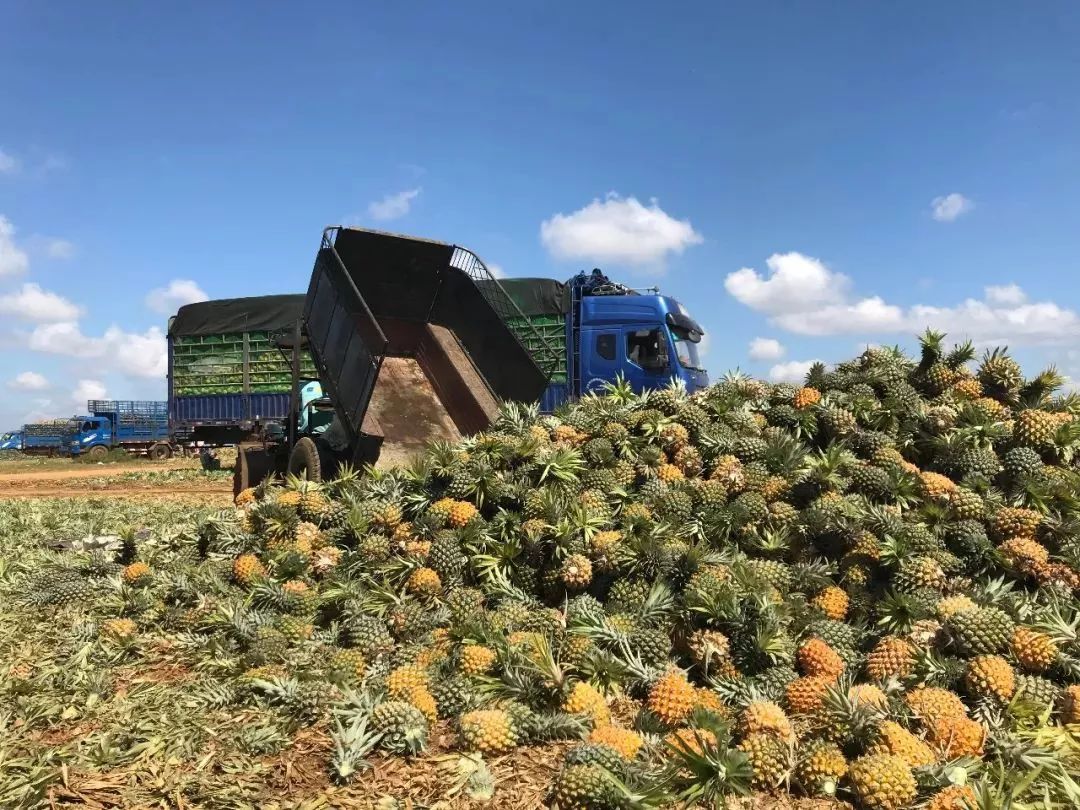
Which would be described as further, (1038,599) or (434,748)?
(1038,599)

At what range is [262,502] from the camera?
236 inches

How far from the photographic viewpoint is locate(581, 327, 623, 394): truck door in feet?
47.4

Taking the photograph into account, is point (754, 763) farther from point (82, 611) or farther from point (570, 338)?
point (570, 338)

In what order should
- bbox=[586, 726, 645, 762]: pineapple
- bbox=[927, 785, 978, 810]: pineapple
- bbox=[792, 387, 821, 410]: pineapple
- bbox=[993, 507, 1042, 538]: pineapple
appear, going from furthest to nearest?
bbox=[792, 387, 821, 410]: pineapple → bbox=[993, 507, 1042, 538]: pineapple → bbox=[586, 726, 645, 762]: pineapple → bbox=[927, 785, 978, 810]: pineapple

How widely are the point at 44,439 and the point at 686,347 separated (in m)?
38.8

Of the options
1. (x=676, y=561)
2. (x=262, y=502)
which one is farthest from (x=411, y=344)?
(x=676, y=561)

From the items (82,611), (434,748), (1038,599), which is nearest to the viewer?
(434,748)

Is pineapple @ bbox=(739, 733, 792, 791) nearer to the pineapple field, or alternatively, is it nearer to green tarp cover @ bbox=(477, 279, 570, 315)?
the pineapple field

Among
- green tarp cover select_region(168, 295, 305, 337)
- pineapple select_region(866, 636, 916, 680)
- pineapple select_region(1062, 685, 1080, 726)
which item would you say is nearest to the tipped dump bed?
pineapple select_region(866, 636, 916, 680)

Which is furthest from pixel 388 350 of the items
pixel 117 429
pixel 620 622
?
pixel 117 429

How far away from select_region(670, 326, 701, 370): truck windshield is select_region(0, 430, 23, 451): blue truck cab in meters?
39.9

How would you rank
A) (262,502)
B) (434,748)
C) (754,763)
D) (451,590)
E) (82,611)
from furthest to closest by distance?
1. (262,502)
2. (82,611)
3. (451,590)
4. (434,748)
5. (754,763)

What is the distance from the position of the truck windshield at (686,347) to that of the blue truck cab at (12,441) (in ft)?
131

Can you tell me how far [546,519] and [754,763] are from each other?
81.6 inches
